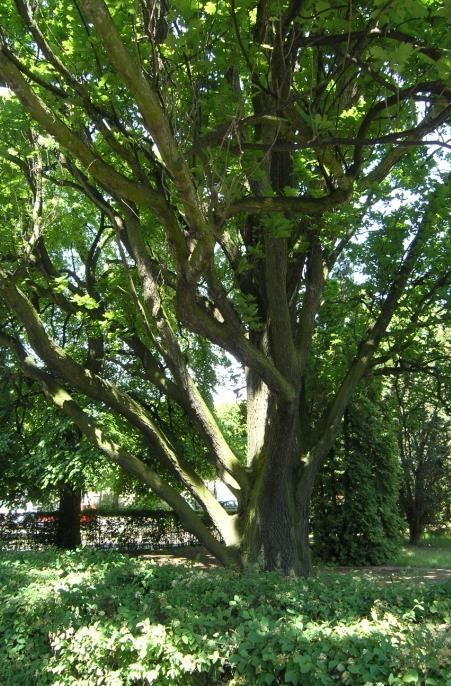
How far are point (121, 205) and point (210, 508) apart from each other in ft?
13.2

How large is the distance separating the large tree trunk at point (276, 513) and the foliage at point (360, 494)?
239 inches

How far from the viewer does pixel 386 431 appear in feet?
47.0

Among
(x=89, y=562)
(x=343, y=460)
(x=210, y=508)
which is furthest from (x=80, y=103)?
(x=343, y=460)

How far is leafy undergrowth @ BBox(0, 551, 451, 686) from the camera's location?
2.79 metres

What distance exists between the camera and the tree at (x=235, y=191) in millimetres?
5016

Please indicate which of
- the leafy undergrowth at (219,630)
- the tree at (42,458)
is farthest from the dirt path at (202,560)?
the leafy undergrowth at (219,630)

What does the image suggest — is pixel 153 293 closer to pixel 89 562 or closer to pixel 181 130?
pixel 181 130

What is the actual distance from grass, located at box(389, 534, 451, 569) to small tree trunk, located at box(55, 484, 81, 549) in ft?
27.3

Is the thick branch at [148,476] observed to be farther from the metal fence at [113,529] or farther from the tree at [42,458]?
the metal fence at [113,529]

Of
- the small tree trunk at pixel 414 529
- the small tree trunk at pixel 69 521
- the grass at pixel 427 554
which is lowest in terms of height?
the grass at pixel 427 554

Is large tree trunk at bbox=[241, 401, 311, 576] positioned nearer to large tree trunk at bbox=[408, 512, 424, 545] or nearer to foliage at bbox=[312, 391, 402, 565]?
foliage at bbox=[312, 391, 402, 565]

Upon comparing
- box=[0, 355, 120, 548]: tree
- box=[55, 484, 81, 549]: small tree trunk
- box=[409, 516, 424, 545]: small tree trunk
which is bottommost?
box=[409, 516, 424, 545]: small tree trunk

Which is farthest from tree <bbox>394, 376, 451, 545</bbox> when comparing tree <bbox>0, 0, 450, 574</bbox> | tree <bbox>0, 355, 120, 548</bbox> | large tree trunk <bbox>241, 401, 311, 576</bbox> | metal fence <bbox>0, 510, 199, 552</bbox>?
large tree trunk <bbox>241, 401, 311, 576</bbox>

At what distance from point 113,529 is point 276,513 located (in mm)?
12072
